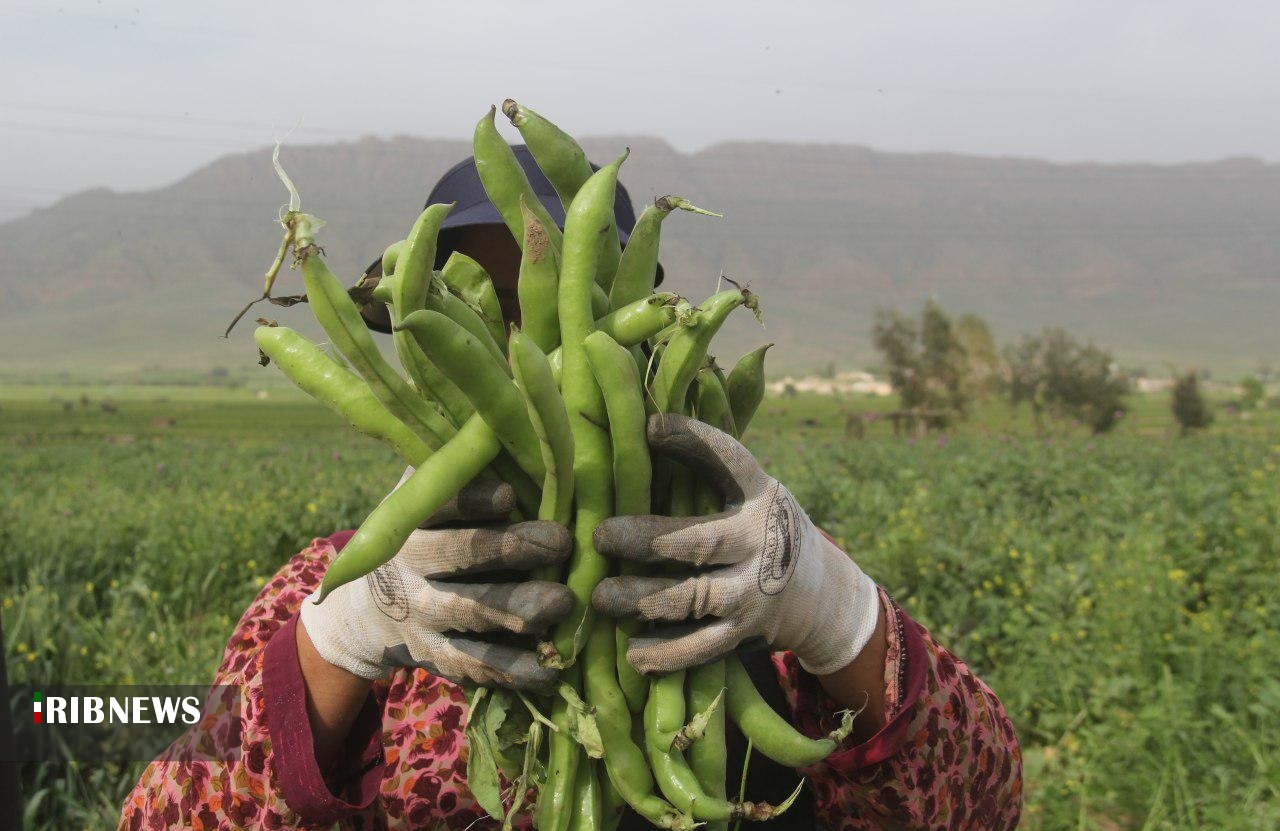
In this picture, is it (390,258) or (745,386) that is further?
(745,386)

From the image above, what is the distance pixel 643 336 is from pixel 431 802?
46.3 inches

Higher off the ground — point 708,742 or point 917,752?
point 708,742

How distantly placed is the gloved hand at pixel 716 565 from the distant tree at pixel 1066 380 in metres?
63.7

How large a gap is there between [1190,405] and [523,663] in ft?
225

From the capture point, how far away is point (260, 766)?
1.93m

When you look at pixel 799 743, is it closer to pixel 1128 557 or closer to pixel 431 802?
pixel 431 802

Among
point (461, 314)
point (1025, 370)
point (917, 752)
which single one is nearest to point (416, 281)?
point (461, 314)

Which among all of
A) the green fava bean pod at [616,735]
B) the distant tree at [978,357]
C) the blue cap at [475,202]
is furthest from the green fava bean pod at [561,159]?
the distant tree at [978,357]

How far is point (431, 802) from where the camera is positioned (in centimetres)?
211

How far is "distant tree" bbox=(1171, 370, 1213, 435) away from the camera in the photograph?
60.3 meters

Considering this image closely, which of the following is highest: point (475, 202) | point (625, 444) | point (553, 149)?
point (553, 149)

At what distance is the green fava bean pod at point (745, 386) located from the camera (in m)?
1.83

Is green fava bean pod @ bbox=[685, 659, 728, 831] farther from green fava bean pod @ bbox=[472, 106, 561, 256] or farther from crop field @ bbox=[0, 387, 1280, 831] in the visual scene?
crop field @ bbox=[0, 387, 1280, 831]

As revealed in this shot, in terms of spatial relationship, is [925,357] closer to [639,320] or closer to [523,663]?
[639,320]
